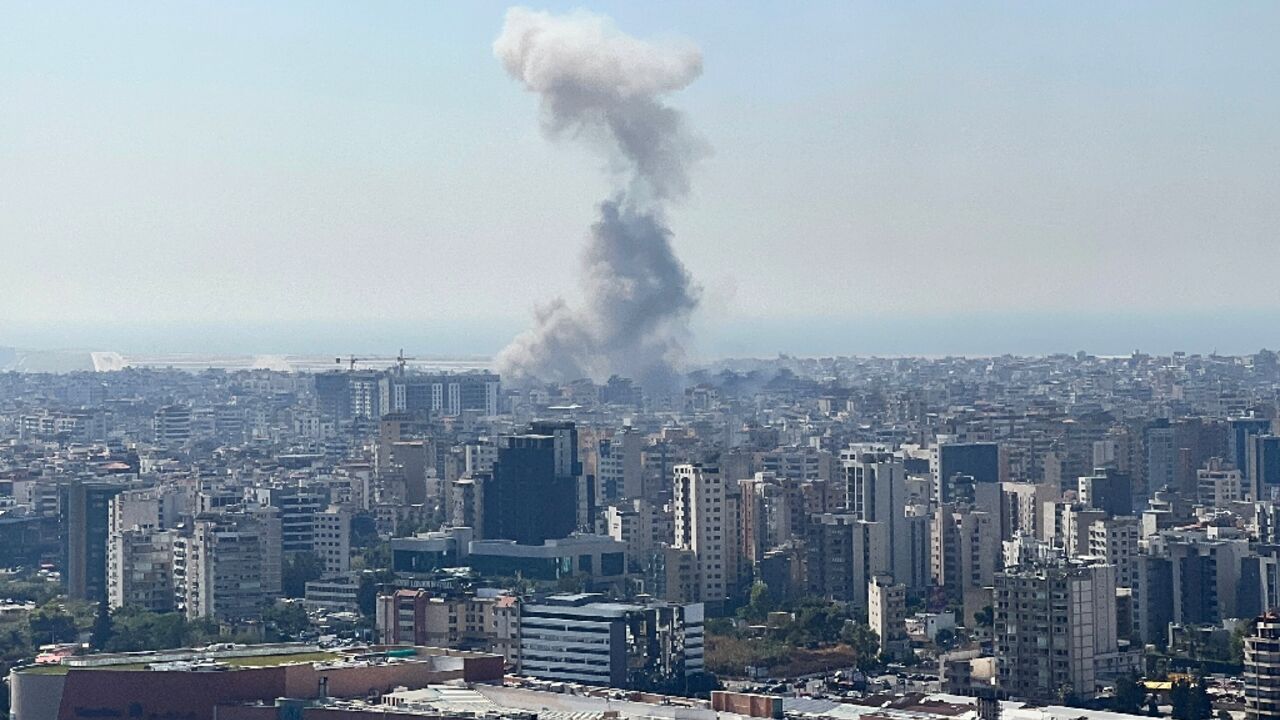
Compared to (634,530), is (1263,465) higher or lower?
higher

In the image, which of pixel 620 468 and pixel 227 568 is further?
pixel 620 468

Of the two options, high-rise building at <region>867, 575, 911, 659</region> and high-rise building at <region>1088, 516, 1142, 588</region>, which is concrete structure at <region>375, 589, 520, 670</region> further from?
high-rise building at <region>1088, 516, 1142, 588</region>

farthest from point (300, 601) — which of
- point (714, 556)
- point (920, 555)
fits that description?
point (920, 555)

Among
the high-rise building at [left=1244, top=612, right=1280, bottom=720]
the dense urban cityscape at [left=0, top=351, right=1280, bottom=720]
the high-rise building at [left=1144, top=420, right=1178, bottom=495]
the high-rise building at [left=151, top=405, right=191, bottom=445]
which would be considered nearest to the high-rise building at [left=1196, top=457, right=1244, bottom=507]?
the dense urban cityscape at [left=0, top=351, right=1280, bottom=720]

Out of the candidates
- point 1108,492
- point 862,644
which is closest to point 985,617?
point 862,644

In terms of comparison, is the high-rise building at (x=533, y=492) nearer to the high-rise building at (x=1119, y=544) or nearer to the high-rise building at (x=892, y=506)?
the high-rise building at (x=892, y=506)

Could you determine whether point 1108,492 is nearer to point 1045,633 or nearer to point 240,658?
point 1045,633
